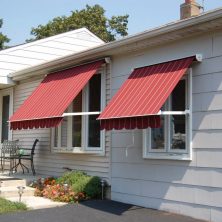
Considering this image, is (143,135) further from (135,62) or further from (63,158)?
(63,158)

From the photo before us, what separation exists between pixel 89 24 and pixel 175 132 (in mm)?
29965

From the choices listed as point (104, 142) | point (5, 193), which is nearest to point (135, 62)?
point (104, 142)

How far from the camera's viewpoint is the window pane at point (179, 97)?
8139 millimetres

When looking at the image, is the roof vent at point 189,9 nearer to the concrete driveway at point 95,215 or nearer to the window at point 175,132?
the window at point 175,132

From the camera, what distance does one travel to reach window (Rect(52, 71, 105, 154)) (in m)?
10.1

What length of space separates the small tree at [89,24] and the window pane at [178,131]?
29.0 m

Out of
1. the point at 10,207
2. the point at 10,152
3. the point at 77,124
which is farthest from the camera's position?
the point at 10,152

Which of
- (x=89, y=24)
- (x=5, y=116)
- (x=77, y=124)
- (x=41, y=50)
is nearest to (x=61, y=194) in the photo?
(x=77, y=124)

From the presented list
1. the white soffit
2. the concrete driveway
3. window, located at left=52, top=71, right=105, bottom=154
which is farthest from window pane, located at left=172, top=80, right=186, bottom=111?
the white soffit

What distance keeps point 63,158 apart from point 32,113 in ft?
5.06

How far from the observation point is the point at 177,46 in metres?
8.26

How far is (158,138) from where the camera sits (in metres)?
8.62

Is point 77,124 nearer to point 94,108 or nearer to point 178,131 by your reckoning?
point 94,108

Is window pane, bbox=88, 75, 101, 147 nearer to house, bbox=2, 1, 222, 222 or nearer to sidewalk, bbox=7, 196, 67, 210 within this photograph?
house, bbox=2, 1, 222, 222
